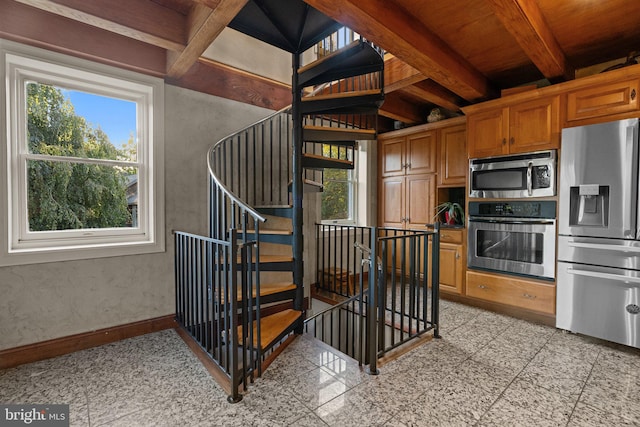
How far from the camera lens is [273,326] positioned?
89.0 inches

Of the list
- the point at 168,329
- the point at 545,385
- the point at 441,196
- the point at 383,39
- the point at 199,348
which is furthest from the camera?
the point at 441,196

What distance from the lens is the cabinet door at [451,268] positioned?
11.0 feet

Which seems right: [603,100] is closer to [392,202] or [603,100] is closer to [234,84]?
[392,202]

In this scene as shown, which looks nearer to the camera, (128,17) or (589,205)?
(128,17)

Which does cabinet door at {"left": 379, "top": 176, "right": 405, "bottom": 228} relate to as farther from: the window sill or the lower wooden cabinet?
the window sill

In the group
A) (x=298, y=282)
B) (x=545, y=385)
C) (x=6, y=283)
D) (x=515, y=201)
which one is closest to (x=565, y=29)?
(x=515, y=201)

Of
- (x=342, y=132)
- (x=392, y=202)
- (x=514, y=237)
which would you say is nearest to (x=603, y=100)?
(x=514, y=237)

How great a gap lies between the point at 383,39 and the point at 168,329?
3.01 metres

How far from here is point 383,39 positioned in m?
2.04

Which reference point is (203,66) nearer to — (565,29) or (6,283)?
(6,283)

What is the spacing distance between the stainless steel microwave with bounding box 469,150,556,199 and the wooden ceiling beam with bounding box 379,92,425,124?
4.07ft

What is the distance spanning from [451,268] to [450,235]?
0.39 m

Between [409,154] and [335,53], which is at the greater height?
[335,53]

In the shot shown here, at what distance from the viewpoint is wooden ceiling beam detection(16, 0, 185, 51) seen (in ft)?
5.96
